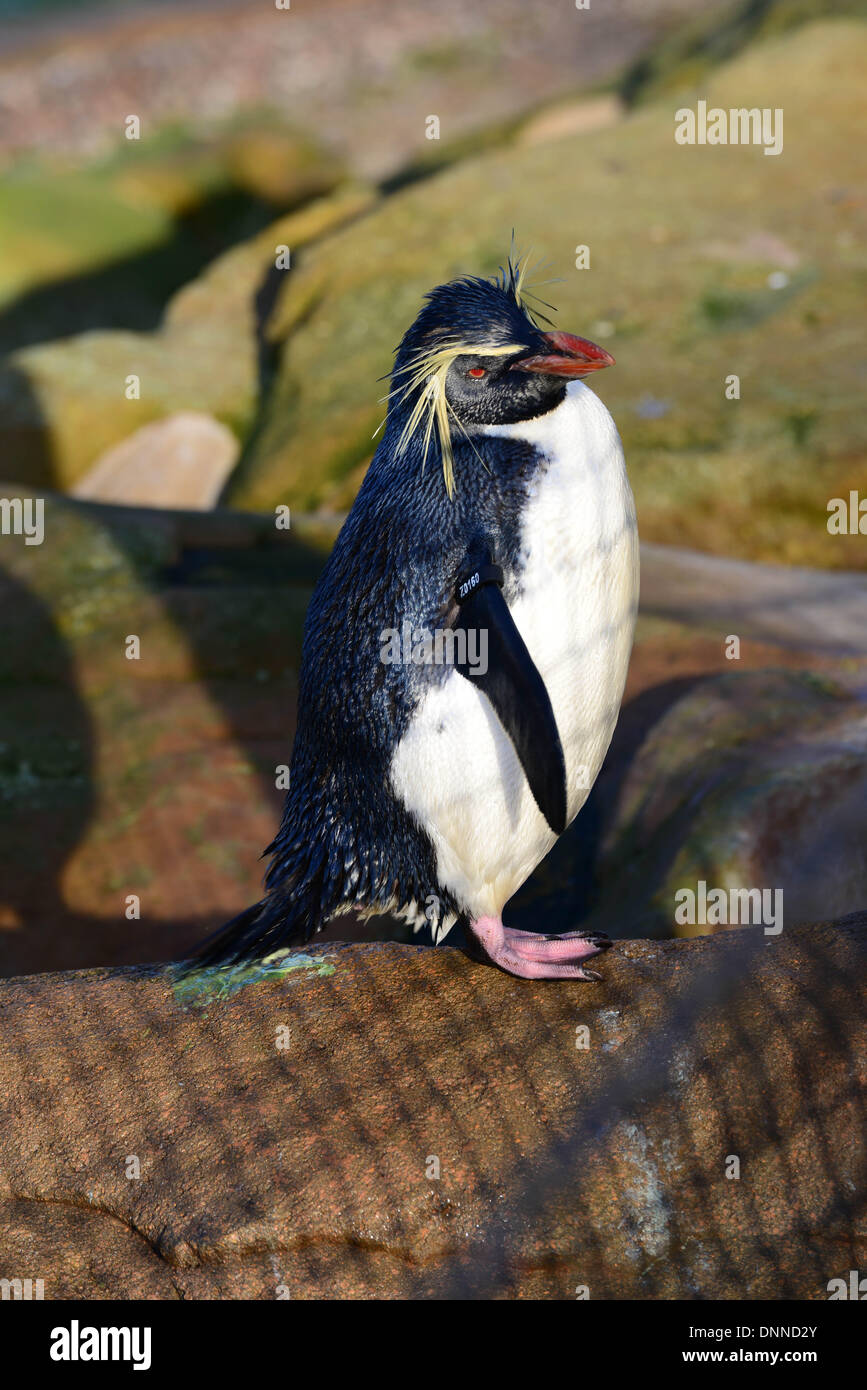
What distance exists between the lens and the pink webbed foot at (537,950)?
2.87m

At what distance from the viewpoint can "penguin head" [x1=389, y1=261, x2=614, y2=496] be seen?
9.24 ft

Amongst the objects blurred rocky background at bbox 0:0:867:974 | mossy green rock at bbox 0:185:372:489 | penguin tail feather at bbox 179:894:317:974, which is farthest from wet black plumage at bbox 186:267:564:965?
mossy green rock at bbox 0:185:372:489

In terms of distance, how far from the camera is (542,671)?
112 inches

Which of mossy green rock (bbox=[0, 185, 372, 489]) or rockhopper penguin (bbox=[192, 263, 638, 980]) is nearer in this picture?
rockhopper penguin (bbox=[192, 263, 638, 980])

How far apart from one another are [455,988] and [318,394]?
6.66 meters

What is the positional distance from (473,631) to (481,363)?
617mm

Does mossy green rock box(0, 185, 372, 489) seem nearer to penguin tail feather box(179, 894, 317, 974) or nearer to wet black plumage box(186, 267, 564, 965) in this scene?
wet black plumage box(186, 267, 564, 965)

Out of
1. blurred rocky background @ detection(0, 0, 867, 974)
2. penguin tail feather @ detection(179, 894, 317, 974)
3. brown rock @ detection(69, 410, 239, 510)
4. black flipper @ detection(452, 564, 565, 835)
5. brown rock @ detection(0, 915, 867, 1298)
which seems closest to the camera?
brown rock @ detection(0, 915, 867, 1298)

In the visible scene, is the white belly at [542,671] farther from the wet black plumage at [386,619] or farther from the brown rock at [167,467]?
the brown rock at [167,467]


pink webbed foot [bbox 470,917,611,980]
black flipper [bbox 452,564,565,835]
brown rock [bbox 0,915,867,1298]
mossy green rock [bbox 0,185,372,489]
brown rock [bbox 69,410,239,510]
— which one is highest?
mossy green rock [bbox 0,185,372,489]

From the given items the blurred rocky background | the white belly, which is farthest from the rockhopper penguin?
the blurred rocky background

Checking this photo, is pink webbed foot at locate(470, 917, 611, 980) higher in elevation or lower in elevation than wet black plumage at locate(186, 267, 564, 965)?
lower

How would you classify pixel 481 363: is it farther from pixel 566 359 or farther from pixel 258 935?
pixel 258 935

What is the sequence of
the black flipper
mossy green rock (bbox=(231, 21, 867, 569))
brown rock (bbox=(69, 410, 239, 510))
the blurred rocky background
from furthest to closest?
brown rock (bbox=(69, 410, 239, 510)), mossy green rock (bbox=(231, 21, 867, 569)), the blurred rocky background, the black flipper
